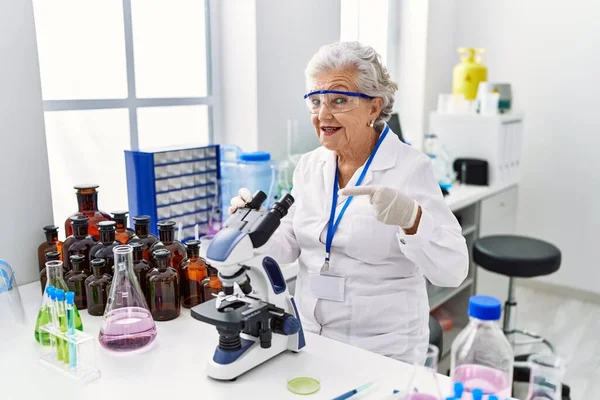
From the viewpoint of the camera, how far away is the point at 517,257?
261 cm

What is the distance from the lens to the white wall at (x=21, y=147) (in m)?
1.67

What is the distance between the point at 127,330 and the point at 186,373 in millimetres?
207

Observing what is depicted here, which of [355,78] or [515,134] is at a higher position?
[355,78]

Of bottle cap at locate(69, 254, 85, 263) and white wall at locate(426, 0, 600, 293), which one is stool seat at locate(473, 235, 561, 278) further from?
bottle cap at locate(69, 254, 85, 263)

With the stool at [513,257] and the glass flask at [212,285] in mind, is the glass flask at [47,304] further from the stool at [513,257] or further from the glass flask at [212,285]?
the stool at [513,257]

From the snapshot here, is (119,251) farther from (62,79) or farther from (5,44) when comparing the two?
(62,79)

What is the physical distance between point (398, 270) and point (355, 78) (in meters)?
0.58

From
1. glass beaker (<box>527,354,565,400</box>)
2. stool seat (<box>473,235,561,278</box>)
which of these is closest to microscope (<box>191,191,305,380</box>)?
glass beaker (<box>527,354,565,400</box>)

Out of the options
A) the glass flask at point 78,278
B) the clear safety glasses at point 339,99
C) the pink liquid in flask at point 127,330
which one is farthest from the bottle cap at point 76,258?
the clear safety glasses at point 339,99

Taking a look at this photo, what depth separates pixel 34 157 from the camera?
5.84ft

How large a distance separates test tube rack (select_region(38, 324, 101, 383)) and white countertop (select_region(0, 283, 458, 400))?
0.05 ft

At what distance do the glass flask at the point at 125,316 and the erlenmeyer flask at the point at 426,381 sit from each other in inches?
26.0

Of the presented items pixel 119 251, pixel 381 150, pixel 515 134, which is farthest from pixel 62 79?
pixel 515 134

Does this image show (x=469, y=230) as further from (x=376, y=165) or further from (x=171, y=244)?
(x=171, y=244)
